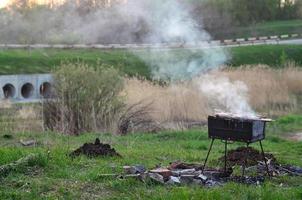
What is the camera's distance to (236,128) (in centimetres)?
880

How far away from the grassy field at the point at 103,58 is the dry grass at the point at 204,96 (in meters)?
6.22

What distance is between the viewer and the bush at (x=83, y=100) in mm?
16062

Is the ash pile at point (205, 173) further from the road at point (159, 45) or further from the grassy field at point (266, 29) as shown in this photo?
the grassy field at point (266, 29)

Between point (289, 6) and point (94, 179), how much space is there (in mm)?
55487

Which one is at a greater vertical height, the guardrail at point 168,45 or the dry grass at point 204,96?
the guardrail at point 168,45

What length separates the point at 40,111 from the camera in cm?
1755

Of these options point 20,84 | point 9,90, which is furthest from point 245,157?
point 9,90

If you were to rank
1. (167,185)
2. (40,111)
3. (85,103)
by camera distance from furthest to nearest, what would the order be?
(40,111) < (85,103) < (167,185)

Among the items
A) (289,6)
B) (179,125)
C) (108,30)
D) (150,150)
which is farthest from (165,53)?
(289,6)

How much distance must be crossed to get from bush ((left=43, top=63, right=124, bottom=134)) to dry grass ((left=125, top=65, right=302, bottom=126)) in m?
1.55

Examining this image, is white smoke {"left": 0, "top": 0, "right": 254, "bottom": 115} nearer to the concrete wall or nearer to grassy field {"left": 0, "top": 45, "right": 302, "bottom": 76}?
grassy field {"left": 0, "top": 45, "right": 302, "bottom": 76}

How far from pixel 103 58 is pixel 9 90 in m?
8.34

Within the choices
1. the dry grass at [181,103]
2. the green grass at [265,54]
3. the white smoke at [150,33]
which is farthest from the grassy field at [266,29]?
the dry grass at [181,103]

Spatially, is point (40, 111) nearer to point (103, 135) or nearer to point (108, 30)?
point (103, 135)
